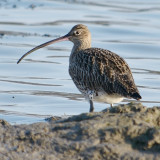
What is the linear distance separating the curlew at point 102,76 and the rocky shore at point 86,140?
2230mm

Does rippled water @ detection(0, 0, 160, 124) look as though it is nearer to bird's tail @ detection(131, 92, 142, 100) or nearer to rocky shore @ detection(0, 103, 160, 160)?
bird's tail @ detection(131, 92, 142, 100)

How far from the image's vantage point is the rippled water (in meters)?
10.8

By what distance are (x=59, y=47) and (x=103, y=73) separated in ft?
21.6

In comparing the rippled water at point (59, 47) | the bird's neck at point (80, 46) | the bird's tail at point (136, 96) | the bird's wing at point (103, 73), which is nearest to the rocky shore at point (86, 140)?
the bird's tail at point (136, 96)

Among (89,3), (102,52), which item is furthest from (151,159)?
(89,3)

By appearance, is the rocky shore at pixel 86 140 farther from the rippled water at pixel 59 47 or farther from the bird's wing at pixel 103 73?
the rippled water at pixel 59 47

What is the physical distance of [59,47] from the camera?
15391 mm

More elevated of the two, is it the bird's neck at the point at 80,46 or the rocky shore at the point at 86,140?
the bird's neck at the point at 80,46

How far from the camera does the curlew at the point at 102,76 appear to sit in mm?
8703

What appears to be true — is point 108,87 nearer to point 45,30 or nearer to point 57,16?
point 45,30

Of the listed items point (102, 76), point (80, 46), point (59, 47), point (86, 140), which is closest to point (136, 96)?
point (102, 76)

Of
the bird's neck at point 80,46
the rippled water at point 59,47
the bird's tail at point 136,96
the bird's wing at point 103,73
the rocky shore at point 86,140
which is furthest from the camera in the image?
the rippled water at point 59,47

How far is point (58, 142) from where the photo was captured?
19.9 feet

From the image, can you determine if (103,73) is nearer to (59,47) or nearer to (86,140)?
(86,140)
